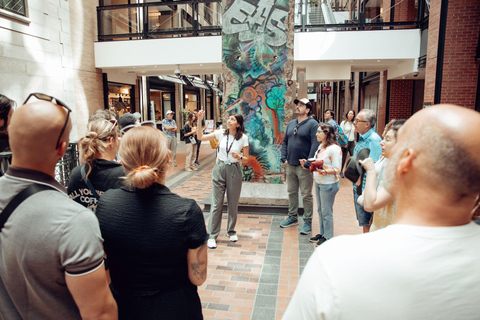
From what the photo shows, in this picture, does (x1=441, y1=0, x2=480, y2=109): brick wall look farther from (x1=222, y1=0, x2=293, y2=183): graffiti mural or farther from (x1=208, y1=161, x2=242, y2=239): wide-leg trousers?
(x1=208, y1=161, x2=242, y2=239): wide-leg trousers

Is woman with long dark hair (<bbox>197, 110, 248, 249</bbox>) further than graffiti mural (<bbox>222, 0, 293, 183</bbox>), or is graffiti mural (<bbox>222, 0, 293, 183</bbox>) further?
graffiti mural (<bbox>222, 0, 293, 183</bbox>)

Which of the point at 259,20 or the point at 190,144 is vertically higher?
the point at 259,20

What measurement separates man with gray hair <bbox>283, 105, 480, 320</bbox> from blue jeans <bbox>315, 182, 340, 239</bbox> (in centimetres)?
354

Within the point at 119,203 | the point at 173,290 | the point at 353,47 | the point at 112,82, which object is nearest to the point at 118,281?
the point at 173,290

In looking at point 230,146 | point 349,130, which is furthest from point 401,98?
point 230,146


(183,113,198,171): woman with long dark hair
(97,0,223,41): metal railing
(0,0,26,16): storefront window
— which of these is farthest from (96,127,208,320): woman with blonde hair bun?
(97,0,223,41): metal railing

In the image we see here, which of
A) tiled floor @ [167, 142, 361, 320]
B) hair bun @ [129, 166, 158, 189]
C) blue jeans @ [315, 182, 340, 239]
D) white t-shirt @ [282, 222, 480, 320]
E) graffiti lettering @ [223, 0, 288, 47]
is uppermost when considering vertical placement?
graffiti lettering @ [223, 0, 288, 47]

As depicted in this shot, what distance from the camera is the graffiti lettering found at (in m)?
7.20

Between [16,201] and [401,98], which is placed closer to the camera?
[16,201]

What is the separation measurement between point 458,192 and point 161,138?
1.35m

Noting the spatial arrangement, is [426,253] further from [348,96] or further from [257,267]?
[348,96]

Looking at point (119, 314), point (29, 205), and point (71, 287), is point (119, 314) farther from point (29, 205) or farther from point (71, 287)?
point (29, 205)

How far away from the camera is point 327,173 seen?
4277mm

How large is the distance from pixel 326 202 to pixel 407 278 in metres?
3.67
